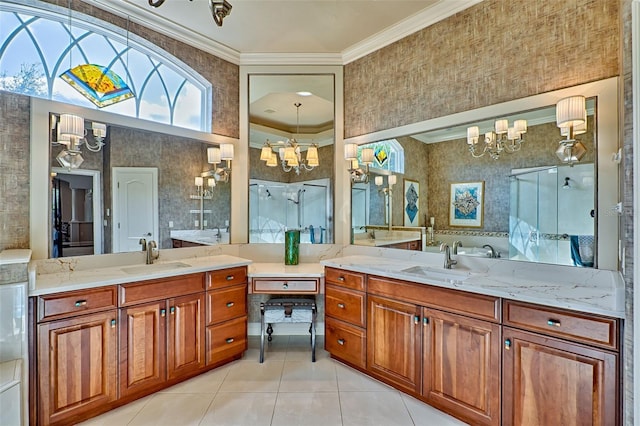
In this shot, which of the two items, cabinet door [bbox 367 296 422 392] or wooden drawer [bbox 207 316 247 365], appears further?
wooden drawer [bbox 207 316 247 365]

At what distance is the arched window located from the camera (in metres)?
2.18

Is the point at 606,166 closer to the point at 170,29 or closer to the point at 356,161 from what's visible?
the point at 356,161

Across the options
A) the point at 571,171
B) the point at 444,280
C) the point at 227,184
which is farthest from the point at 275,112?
the point at 571,171

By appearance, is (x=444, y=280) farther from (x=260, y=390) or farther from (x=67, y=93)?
(x=67, y=93)

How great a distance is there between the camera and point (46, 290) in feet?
5.87

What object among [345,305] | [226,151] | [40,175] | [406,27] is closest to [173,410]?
[345,305]

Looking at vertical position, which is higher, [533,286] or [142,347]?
[533,286]

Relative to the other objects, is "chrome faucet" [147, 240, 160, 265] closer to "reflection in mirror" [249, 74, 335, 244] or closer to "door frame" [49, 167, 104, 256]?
"door frame" [49, 167, 104, 256]

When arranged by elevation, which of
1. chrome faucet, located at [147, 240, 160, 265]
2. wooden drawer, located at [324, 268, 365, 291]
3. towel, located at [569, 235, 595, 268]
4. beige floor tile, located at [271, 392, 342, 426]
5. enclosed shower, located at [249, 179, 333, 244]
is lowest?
beige floor tile, located at [271, 392, 342, 426]

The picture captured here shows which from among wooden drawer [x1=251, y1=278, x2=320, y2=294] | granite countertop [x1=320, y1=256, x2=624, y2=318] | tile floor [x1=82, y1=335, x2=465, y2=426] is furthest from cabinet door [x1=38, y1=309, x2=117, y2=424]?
granite countertop [x1=320, y1=256, x2=624, y2=318]

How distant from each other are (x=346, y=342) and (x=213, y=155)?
7.56 feet

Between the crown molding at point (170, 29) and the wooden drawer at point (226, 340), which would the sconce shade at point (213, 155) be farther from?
the wooden drawer at point (226, 340)

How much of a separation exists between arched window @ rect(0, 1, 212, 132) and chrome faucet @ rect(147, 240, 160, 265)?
1.18 meters

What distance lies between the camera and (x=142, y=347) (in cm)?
220
